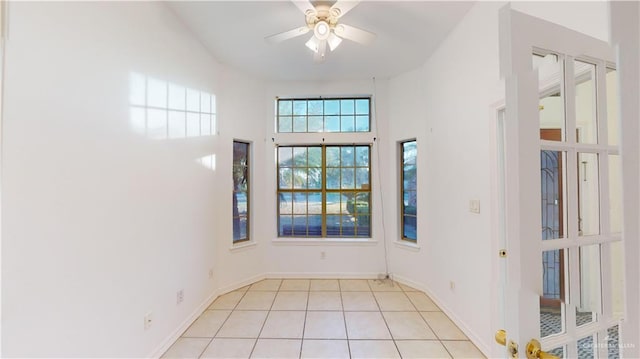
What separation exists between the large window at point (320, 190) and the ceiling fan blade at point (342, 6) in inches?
82.0

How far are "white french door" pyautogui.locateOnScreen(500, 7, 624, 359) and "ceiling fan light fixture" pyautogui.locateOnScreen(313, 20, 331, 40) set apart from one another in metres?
1.58

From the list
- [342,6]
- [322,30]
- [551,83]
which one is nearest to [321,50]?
[322,30]

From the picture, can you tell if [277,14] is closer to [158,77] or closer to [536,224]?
[158,77]

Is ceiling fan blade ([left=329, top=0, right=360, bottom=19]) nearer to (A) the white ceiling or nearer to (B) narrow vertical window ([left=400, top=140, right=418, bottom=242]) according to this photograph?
(A) the white ceiling

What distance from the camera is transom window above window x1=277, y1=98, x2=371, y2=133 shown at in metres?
3.89

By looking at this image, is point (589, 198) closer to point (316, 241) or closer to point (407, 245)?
point (407, 245)

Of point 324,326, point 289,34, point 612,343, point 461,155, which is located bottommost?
point 324,326

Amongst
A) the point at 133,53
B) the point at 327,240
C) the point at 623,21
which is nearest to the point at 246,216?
the point at 327,240

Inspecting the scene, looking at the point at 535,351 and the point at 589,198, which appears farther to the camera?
the point at 589,198

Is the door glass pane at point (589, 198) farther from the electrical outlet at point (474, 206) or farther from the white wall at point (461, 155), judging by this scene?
the electrical outlet at point (474, 206)

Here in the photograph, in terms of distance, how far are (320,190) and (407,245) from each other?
143cm

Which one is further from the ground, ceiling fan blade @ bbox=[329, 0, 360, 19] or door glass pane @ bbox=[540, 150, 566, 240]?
ceiling fan blade @ bbox=[329, 0, 360, 19]

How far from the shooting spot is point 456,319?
8.20 ft

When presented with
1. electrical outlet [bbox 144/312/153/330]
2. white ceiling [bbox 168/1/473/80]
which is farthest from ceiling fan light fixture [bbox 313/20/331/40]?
electrical outlet [bbox 144/312/153/330]
